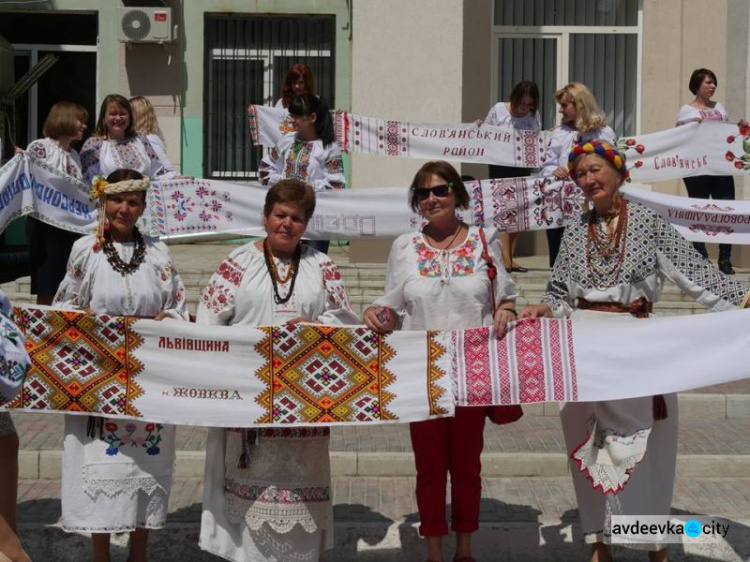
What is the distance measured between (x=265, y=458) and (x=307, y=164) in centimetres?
437

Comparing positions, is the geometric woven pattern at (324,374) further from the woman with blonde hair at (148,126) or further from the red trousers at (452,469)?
the woman with blonde hair at (148,126)

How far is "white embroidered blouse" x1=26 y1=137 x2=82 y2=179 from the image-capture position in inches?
384

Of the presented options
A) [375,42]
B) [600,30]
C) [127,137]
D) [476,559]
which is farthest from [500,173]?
[476,559]

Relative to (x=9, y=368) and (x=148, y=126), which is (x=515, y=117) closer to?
(x=148, y=126)

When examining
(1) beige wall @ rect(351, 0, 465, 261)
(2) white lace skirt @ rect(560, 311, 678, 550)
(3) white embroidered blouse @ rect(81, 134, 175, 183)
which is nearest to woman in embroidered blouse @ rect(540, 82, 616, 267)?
(1) beige wall @ rect(351, 0, 465, 261)

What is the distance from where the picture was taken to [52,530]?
22.5 feet

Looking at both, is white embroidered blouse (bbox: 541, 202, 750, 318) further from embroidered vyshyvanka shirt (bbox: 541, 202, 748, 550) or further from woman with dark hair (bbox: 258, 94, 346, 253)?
woman with dark hair (bbox: 258, 94, 346, 253)

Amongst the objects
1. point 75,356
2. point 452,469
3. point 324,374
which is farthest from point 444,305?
point 75,356

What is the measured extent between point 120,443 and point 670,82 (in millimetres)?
11056

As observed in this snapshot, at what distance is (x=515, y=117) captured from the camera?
12492 millimetres

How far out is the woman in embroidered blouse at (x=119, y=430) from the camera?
6.27 m

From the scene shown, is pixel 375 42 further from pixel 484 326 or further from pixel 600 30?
pixel 484 326

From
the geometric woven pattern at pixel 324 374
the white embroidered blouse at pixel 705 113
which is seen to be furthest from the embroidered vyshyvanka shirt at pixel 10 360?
the white embroidered blouse at pixel 705 113

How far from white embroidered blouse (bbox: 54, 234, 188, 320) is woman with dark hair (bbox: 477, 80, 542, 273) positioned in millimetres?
6036
